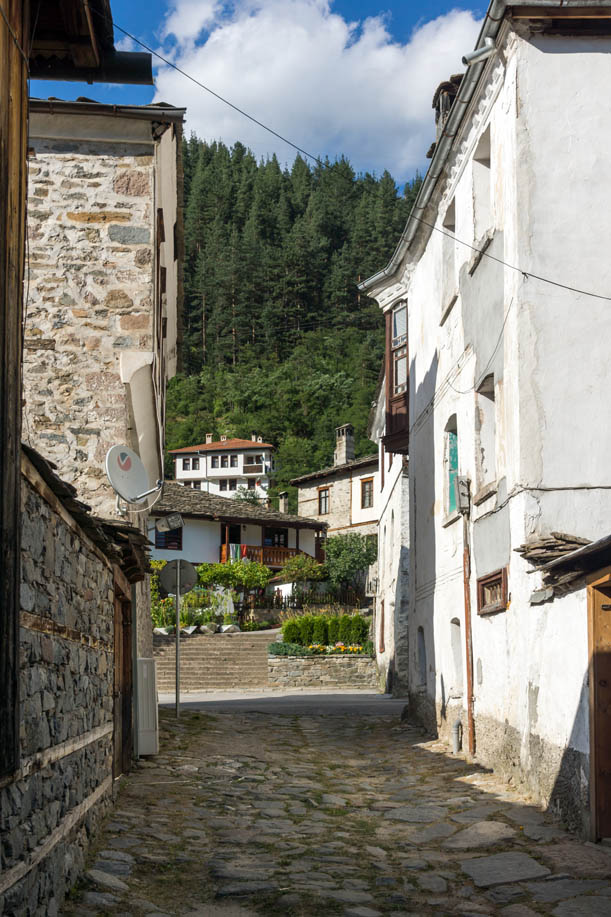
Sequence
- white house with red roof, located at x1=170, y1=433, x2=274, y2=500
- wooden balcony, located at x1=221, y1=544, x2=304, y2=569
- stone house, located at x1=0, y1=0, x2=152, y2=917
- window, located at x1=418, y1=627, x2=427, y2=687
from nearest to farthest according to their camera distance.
Result: 1. stone house, located at x1=0, y1=0, x2=152, y2=917
2. window, located at x1=418, y1=627, x2=427, y2=687
3. wooden balcony, located at x1=221, y1=544, x2=304, y2=569
4. white house with red roof, located at x1=170, y1=433, x2=274, y2=500

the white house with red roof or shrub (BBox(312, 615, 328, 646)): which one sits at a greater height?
the white house with red roof

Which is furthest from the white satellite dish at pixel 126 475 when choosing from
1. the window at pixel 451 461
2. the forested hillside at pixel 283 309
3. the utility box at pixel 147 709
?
the forested hillside at pixel 283 309

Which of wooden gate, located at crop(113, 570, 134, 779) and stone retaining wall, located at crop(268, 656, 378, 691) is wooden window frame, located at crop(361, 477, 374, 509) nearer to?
stone retaining wall, located at crop(268, 656, 378, 691)

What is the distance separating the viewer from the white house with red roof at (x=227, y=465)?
7094 centimetres

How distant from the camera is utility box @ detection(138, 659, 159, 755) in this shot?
10727 mm

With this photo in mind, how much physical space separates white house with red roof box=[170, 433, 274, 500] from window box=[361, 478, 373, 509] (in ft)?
71.3

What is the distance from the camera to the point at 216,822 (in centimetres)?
813

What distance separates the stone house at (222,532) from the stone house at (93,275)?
30849 mm

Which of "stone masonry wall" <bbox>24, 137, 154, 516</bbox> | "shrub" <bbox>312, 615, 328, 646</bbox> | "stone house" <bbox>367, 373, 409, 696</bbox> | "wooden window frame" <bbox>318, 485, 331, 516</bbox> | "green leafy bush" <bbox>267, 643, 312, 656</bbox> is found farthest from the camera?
"wooden window frame" <bbox>318, 485, 331, 516</bbox>

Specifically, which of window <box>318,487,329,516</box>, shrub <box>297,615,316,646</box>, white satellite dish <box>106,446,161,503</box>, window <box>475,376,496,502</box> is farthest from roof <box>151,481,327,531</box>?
white satellite dish <box>106,446,161,503</box>

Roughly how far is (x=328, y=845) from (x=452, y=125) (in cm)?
851

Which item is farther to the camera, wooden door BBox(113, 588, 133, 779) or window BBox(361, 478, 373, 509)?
window BBox(361, 478, 373, 509)

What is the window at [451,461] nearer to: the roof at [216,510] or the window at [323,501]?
the roof at [216,510]

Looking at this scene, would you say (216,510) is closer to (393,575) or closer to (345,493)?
(345,493)
